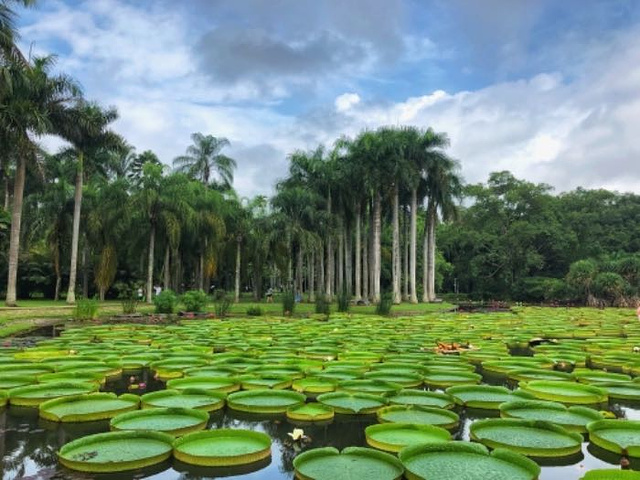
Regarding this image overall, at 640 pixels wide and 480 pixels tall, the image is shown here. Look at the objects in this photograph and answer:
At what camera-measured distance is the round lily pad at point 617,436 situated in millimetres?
4484

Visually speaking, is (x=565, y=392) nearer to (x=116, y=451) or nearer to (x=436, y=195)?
(x=116, y=451)

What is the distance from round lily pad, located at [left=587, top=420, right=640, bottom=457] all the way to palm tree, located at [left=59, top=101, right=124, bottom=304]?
1002 inches

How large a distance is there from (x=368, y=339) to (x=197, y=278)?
29791mm

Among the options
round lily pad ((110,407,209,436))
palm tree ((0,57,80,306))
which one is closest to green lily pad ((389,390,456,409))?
round lily pad ((110,407,209,436))

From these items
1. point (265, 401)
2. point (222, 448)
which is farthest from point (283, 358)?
point (222, 448)

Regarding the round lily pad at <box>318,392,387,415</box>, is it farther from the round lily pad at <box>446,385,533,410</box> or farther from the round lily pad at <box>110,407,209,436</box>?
the round lily pad at <box>110,407,209,436</box>

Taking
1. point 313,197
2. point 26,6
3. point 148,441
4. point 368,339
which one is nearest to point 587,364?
point 368,339

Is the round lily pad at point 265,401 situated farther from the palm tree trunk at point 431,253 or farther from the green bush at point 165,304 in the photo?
the palm tree trunk at point 431,253

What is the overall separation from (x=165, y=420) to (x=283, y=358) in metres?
3.97

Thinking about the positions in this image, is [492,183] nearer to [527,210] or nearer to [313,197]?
[527,210]

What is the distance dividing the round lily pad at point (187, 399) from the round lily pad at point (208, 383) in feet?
1.76

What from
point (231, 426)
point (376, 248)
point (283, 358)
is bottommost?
point (231, 426)

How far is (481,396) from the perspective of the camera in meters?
6.43

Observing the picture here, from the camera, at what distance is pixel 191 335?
12695mm
